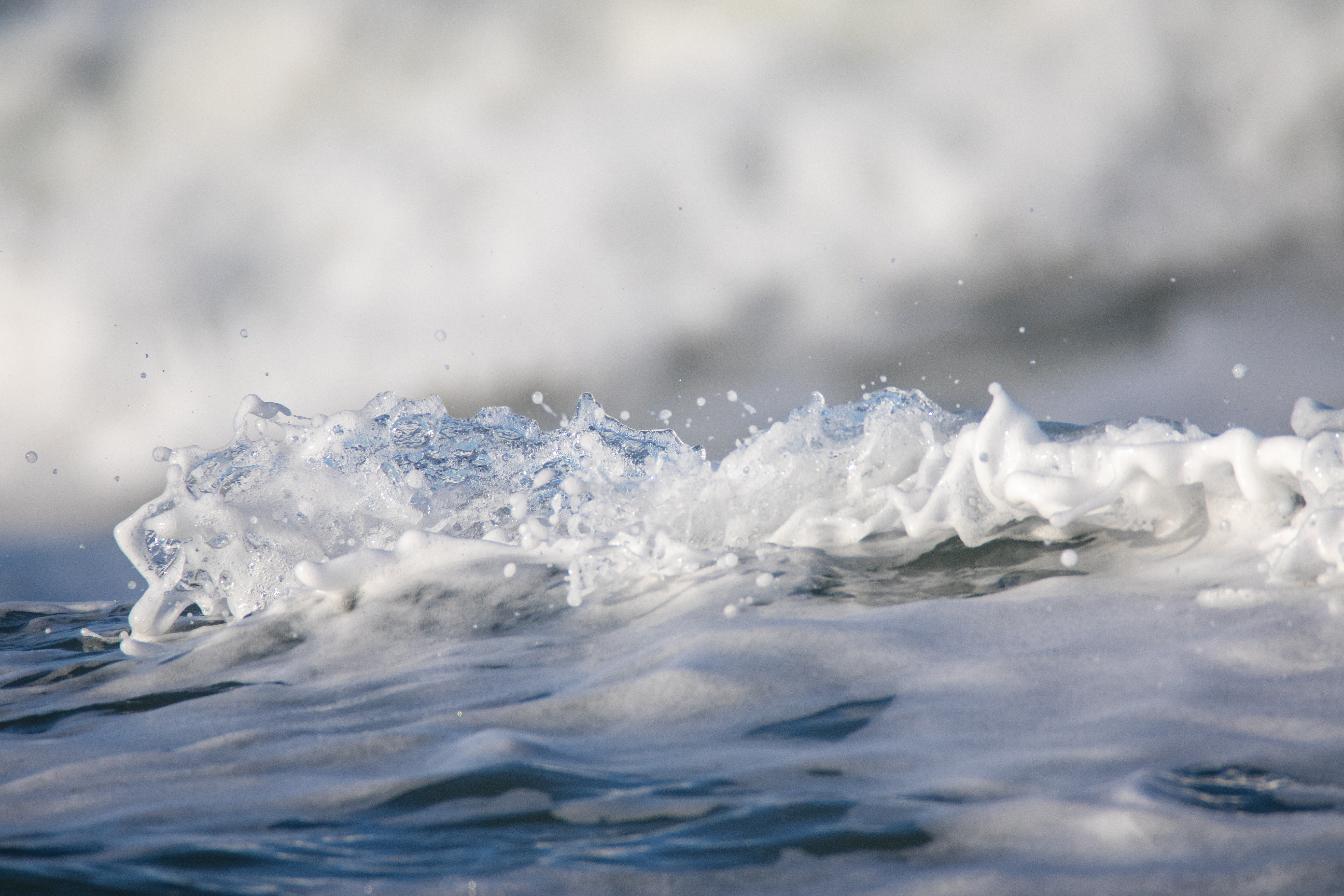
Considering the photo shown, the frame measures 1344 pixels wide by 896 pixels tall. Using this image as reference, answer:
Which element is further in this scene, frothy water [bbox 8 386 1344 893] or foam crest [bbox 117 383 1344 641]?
foam crest [bbox 117 383 1344 641]

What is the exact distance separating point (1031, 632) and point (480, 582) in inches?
58.6

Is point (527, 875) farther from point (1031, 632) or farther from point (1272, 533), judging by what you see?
point (1272, 533)

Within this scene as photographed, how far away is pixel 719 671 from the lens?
1.67 metres

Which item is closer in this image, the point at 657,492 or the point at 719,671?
the point at 719,671

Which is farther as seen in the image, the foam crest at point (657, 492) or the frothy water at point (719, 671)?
the foam crest at point (657, 492)

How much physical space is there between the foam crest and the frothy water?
1cm

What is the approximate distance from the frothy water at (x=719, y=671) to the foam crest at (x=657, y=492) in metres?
0.01

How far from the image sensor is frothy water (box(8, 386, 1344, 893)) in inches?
42.6

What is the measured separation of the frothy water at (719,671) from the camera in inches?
42.6

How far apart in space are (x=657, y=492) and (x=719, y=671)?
1326 millimetres

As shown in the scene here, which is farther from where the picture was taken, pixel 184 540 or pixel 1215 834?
pixel 184 540

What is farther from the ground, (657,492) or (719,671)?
(657,492)

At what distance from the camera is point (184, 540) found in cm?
310

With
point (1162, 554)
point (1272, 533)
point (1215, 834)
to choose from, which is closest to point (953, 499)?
point (1162, 554)
